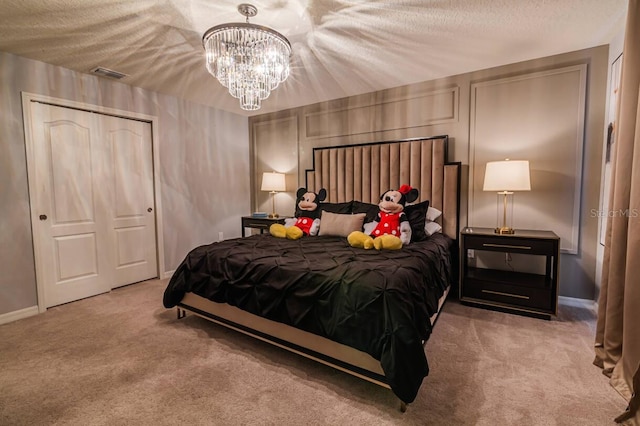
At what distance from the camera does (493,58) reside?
2.91 metres

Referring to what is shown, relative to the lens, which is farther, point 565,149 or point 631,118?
point 565,149

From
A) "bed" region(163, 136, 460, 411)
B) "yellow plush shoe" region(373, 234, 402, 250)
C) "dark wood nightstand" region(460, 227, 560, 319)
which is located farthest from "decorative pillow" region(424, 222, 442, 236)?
"yellow plush shoe" region(373, 234, 402, 250)

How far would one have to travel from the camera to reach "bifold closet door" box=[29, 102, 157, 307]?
300cm

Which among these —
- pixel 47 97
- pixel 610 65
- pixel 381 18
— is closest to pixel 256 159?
pixel 47 97

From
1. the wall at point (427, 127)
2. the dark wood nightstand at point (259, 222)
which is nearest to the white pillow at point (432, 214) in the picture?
the wall at point (427, 127)

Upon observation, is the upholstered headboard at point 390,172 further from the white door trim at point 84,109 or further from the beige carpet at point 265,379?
the white door trim at point 84,109

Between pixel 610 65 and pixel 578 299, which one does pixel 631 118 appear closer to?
pixel 610 65

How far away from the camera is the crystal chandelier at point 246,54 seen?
2.12 meters

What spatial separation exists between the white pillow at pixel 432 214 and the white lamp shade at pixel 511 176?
63 cm

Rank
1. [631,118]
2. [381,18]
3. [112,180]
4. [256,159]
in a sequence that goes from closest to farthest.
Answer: [631,118]
[381,18]
[112,180]
[256,159]

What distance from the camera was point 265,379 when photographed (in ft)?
6.19

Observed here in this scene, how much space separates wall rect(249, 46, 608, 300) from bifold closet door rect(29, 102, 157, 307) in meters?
1.83

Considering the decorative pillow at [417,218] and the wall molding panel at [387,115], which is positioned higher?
the wall molding panel at [387,115]

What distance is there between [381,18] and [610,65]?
7.00ft
